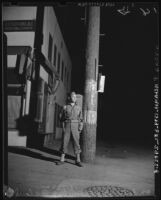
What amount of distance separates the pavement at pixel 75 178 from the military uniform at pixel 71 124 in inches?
25.9

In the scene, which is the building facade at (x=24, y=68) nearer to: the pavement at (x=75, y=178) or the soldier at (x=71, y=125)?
the pavement at (x=75, y=178)

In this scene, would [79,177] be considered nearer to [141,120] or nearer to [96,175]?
[96,175]

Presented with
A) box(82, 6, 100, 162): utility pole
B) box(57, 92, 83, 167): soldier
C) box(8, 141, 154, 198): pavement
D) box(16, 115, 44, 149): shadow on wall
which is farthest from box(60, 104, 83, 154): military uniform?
box(16, 115, 44, 149): shadow on wall

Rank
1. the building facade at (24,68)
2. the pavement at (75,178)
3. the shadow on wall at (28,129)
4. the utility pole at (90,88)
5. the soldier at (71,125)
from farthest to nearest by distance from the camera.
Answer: the shadow on wall at (28,129), the building facade at (24,68), the utility pole at (90,88), the soldier at (71,125), the pavement at (75,178)

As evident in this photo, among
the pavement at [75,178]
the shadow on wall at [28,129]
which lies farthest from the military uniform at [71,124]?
the shadow on wall at [28,129]

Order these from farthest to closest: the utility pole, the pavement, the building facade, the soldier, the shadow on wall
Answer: the shadow on wall, the building facade, the utility pole, the soldier, the pavement

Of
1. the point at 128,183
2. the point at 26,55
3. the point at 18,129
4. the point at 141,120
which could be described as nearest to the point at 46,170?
the point at 128,183

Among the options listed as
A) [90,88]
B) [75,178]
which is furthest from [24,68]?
[75,178]

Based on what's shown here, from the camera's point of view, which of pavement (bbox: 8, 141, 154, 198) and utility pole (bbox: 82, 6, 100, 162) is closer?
pavement (bbox: 8, 141, 154, 198)

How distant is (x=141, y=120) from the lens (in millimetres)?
32969

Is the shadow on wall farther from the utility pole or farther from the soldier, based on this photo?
the soldier

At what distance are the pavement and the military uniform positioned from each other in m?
0.66

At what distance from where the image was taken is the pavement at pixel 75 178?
20.2 ft

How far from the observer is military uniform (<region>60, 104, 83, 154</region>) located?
332 inches
